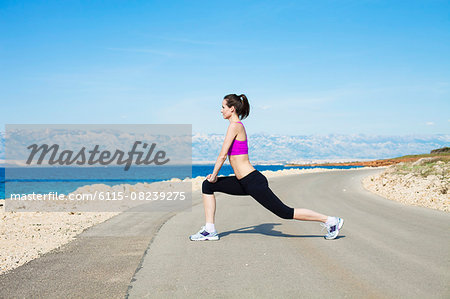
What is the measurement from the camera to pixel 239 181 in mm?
6293

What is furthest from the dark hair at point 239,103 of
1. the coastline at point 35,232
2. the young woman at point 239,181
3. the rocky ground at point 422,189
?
the rocky ground at point 422,189

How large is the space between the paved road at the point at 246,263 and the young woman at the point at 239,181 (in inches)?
14.3

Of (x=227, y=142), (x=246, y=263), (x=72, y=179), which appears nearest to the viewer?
(x=246, y=263)

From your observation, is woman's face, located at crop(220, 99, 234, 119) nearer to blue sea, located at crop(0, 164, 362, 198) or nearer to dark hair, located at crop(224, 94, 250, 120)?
dark hair, located at crop(224, 94, 250, 120)

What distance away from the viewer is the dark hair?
6.28m

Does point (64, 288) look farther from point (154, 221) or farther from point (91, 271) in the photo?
point (154, 221)

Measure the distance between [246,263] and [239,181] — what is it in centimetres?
164

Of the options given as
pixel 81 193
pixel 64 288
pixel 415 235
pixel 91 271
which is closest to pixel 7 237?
pixel 91 271

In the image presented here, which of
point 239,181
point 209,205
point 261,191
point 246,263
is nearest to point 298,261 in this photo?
point 246,263

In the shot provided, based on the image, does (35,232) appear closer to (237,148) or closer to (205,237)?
(205,237)

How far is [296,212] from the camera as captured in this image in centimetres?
623

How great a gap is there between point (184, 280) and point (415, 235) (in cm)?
446

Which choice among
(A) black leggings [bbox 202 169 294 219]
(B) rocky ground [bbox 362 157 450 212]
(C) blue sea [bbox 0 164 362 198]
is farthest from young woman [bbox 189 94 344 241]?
(C) blue sea [bbox 0 164 362 198]

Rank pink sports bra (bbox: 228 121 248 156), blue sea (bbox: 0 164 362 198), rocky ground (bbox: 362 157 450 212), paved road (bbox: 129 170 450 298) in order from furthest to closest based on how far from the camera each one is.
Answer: blue sea (bbox: 0 164 362 198) < rocky ground (bbox: 362 157 450 212) < pink sports bra (bbox: 228 121 248 156) < paved road (bbox: 129 170 450 298)
